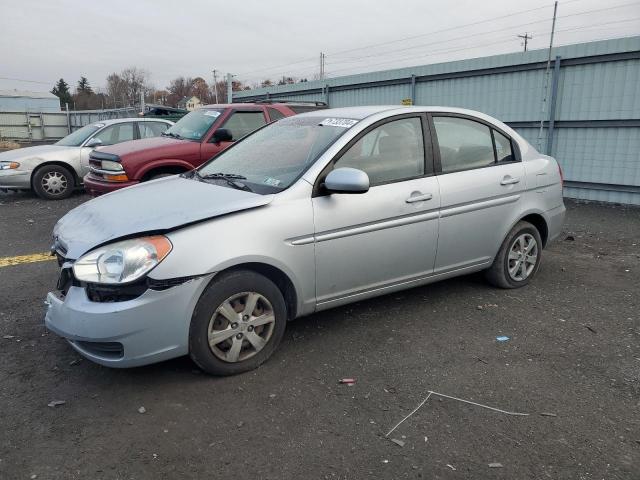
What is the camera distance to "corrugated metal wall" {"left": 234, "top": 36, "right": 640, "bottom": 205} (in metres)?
9.30

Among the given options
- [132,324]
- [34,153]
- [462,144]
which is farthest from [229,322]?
[34,153]

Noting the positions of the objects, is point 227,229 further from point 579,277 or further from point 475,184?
point 579,277

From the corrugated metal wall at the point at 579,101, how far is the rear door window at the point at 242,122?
5.83m

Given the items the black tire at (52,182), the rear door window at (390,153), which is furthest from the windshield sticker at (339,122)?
the black tire at (52,182)

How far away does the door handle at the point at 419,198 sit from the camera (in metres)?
4.05

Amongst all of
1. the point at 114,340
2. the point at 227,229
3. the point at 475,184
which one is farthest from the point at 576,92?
the point at 114,340

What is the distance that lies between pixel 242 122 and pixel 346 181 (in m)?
4.92

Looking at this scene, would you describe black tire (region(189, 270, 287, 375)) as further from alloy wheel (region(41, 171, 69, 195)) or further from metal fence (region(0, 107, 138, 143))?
metal fence (region(0, 107, 138, 143))

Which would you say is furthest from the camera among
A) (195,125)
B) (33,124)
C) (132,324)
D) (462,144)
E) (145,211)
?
(33,124)

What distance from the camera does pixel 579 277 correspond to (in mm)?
5484

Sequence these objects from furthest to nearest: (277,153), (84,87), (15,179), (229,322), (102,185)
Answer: (84,87), (15,179), (102,185), (277,153), (229,322)

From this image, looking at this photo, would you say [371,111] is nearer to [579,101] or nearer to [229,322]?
[229,322]

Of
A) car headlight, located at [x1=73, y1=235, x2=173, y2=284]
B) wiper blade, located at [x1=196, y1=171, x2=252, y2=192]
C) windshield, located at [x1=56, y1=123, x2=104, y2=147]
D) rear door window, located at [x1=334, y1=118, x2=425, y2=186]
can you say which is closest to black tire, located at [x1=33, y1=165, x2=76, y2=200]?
windshield, located at [x1=56, y1=123, x2=104, y2=147]

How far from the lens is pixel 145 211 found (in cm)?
343
